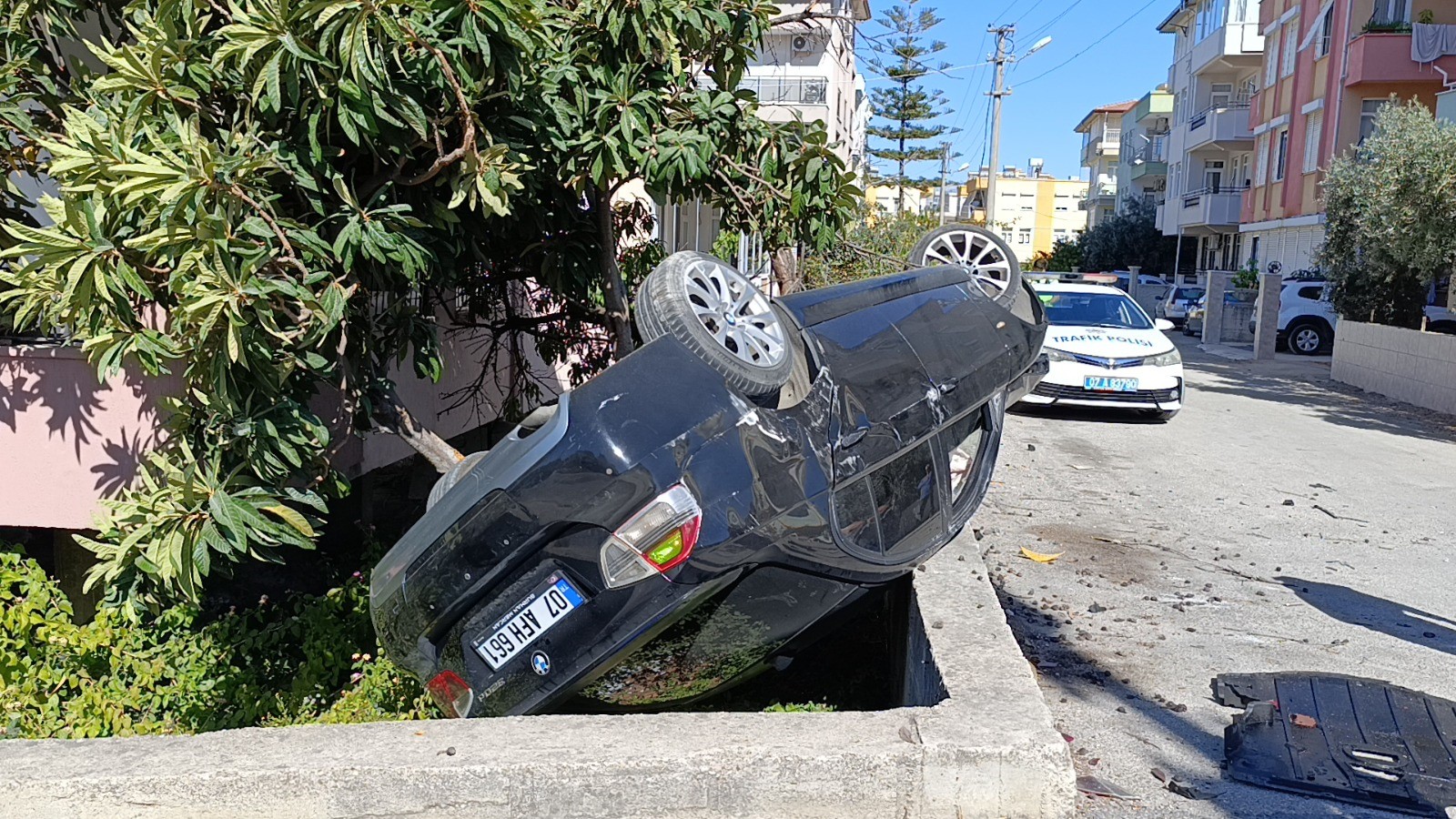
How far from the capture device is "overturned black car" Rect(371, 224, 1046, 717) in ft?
11.3

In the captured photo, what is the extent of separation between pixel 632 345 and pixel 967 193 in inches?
4233

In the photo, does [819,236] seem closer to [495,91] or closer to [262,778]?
[495,91]

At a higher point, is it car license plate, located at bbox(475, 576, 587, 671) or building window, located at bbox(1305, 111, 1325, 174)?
building window, located at bbox(1305, 111, 1325, 174)

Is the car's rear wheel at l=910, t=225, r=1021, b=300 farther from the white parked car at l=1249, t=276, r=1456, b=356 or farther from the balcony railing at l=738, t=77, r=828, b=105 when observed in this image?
the balcony railing at l=738, t=77, r=828, b=105

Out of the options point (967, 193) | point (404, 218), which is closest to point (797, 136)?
point (404, 218)

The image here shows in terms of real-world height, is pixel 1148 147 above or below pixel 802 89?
above

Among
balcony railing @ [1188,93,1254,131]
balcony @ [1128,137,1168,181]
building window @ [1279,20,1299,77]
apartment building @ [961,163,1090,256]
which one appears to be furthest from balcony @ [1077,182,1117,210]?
building window @ [1279,20,1299,77]

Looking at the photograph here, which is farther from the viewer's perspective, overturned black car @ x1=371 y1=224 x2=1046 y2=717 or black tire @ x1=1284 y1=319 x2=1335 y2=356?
black tire @ x1=1284 y1=319 x2=1335 y2=356

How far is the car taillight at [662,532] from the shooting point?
3.38 meters

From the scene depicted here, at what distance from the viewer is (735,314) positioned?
3.93 metres

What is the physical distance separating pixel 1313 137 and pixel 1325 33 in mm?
2766

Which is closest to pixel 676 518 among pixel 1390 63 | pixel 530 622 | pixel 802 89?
pixel 530 622

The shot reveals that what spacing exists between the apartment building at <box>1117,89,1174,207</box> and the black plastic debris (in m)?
57.6

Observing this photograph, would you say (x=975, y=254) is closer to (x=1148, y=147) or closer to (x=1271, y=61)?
(x=1271, y=61)
